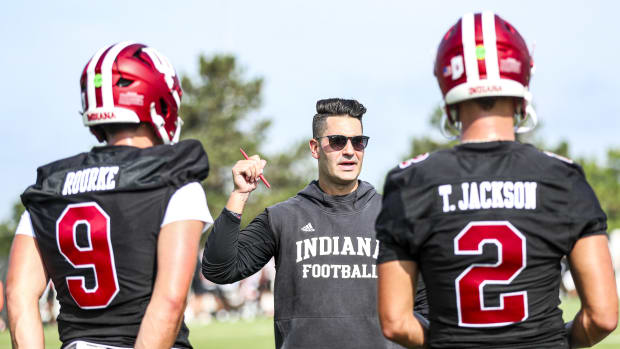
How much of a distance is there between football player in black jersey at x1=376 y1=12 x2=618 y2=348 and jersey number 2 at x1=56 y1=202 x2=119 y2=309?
3.61ft

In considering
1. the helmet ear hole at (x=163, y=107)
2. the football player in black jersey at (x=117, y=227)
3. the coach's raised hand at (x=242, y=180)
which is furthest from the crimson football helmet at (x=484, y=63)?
the coach's raised hand at (x=242, y=180)

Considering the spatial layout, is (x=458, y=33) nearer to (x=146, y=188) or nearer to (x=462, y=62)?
(x=462, y=62)

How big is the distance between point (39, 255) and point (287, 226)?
6.96 ft

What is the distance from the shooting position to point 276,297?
18.2ft

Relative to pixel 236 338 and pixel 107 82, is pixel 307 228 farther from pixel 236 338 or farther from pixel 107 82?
pixel 236 338

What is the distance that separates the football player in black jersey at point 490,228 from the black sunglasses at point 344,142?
2.58 m

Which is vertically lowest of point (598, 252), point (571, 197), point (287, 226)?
point (598, 252)

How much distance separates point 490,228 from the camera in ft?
10.7

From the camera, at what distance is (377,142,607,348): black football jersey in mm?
3277

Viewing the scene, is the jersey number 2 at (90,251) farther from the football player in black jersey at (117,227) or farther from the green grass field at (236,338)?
the green grass field at (236,338)

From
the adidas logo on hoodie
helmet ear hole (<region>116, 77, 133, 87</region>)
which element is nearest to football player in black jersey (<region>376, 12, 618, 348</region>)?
helmet ear hole (<region>116, 77, 133, 87</region>)

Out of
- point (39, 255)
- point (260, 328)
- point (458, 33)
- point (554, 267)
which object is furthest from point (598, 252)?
point (260, 328)

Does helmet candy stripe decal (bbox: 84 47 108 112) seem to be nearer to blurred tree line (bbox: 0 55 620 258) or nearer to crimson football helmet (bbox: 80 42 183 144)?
crimson football helmet (bbox: 80 42 183 144)

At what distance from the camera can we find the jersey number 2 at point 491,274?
3268mm
